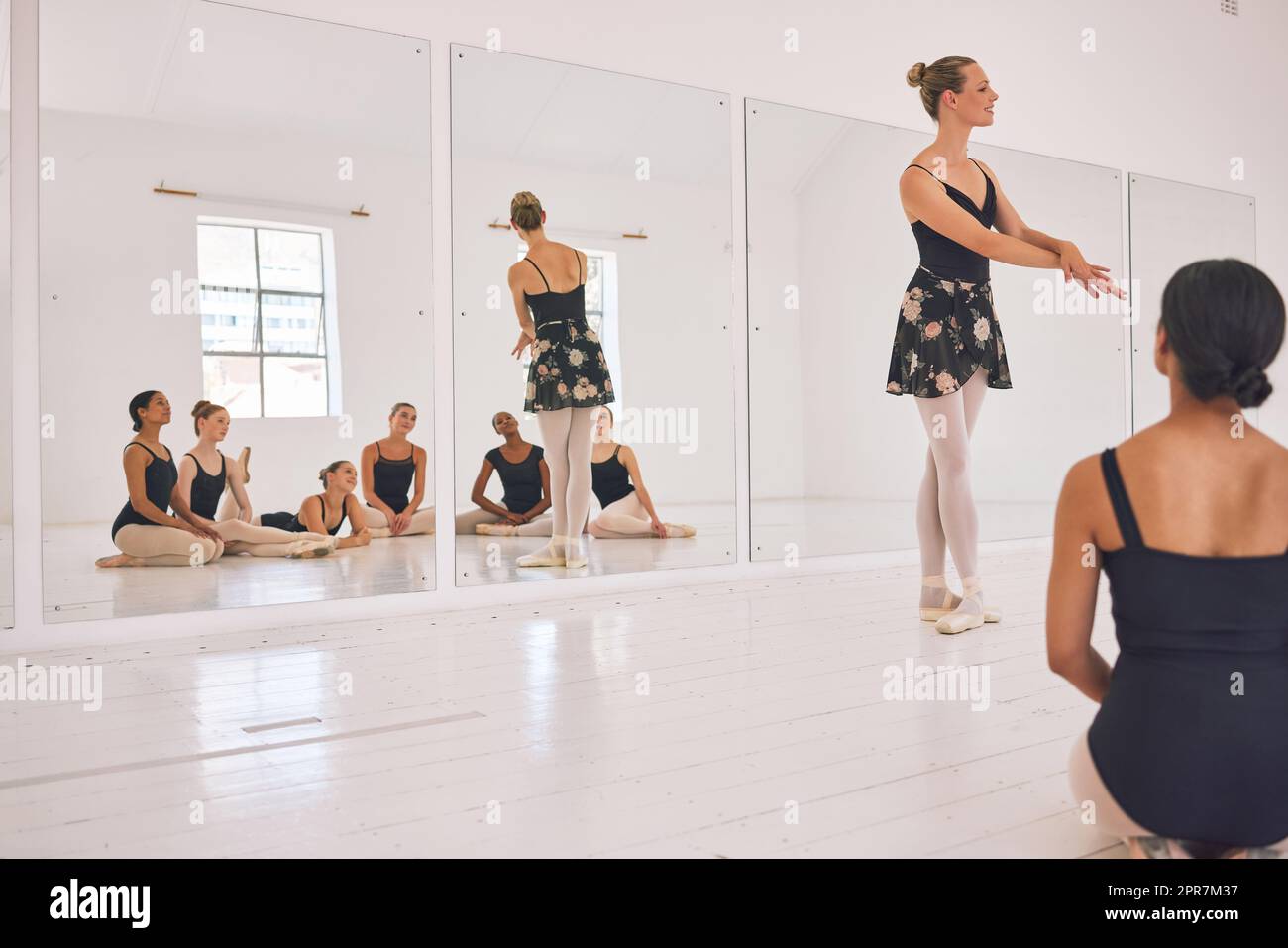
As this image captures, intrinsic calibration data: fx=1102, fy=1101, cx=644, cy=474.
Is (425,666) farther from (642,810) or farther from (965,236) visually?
(965,236)

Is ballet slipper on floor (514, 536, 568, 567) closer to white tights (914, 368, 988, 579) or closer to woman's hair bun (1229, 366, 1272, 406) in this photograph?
white tights (914, 368, 988, 579)

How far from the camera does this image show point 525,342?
3.55 metres

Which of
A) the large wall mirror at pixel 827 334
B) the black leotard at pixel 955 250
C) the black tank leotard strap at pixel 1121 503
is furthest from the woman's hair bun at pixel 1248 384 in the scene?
the large wall mirror at pixel 827 334

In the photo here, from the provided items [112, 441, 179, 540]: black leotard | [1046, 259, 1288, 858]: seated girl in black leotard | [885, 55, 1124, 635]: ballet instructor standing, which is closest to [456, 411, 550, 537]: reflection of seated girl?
[112, 441, 179, 540]: black leotard

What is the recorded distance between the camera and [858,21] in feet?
14.3

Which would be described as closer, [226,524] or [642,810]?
[642,810]

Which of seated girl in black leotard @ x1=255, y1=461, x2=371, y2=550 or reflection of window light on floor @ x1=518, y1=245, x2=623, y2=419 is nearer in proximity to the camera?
seated girl in black leotard @ x1=255, y1=461, x2=371, y2=550

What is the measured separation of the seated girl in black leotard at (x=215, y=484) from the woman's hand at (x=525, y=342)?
0.92m

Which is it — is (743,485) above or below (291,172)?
below

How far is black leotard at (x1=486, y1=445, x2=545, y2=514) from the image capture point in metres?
3.52

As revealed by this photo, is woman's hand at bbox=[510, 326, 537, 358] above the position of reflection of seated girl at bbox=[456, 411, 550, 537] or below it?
above

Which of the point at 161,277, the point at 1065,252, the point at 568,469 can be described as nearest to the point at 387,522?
the point at 568,469
